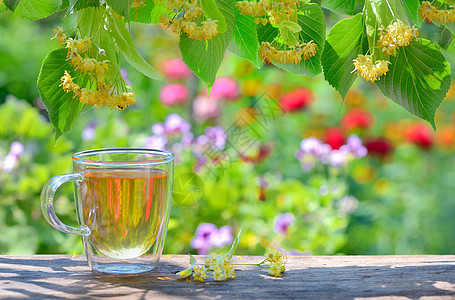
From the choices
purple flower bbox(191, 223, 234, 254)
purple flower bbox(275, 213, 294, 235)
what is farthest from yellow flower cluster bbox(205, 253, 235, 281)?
purple flower bbox(275, 213, 294, 235)

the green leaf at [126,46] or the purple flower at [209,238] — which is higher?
the green leaf at [126,46]

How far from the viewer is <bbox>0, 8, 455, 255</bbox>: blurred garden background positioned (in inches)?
63.9

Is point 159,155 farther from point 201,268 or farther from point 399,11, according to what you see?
point 399,11

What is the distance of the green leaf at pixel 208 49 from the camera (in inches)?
21.7

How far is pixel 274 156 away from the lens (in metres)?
2.27

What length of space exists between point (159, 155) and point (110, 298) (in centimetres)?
20

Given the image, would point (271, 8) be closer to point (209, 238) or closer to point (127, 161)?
point (127, 161)

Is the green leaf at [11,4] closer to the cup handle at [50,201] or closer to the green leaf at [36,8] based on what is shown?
the green leaf at [36,8]

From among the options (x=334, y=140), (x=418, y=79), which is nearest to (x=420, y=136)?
(x=334, y=140)

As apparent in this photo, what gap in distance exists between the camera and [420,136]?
2230 millimetres

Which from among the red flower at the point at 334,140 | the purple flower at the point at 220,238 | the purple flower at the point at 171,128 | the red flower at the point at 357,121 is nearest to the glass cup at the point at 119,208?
the purple flower at the point at 220,238

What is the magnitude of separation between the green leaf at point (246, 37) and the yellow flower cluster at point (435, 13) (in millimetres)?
192

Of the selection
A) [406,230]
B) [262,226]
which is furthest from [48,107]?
[406,230]

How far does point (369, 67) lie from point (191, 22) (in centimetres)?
19
